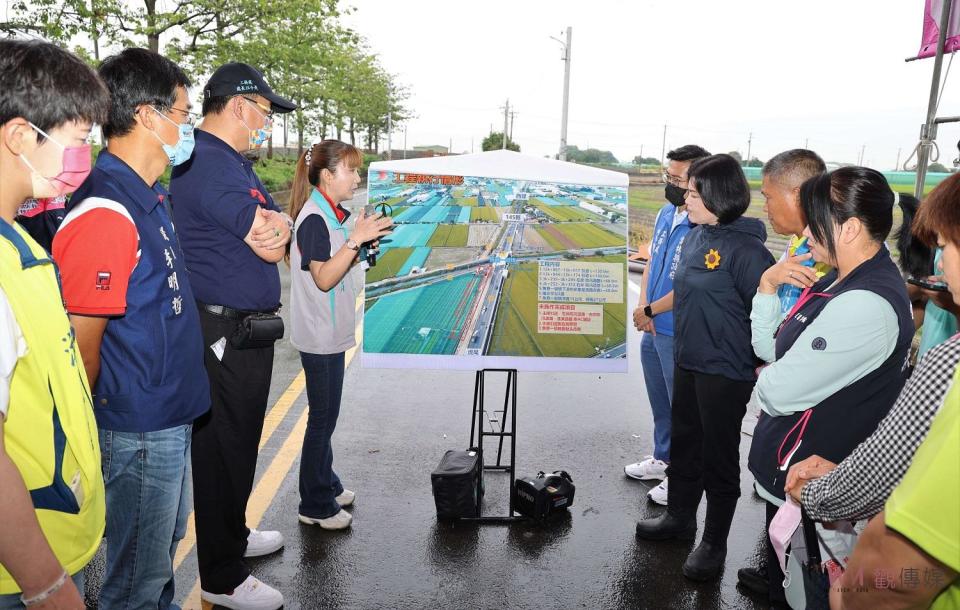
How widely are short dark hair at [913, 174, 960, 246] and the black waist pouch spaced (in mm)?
2369

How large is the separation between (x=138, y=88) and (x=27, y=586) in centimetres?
166

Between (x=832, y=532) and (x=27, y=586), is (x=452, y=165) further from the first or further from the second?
(x=27, y=586)

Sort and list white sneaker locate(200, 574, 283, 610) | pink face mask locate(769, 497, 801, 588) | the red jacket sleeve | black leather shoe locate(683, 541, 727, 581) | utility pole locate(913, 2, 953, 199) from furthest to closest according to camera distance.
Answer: utility pole locate(913, 2, 953, 199) < black leather shoe locate(683, 541, 727, 581) < white sneaker locate(200, 574, 283, 610) < pink face mask locate(769, 497, 801, 588) < the red jacket sleeve

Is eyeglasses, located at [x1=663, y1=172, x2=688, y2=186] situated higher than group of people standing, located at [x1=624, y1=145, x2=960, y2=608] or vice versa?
eyeglasses, located at [x1=663, y1=172, x2=688, y2=186]

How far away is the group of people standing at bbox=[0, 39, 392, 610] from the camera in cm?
161

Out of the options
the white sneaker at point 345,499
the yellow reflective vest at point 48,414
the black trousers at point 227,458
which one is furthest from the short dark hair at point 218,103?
the white sneaker at point 345,499

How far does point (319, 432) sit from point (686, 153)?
3157mm

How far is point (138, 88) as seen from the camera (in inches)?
96.3

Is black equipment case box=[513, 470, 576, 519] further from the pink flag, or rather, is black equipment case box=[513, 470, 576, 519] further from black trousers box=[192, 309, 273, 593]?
the pink flag

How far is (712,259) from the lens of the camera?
3545 millimetres

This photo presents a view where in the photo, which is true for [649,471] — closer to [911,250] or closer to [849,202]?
[911,250]

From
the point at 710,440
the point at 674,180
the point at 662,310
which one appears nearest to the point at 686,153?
the point at 674,180

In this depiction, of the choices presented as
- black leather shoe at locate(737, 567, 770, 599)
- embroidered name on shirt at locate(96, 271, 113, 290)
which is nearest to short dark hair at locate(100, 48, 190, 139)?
embroidered name on shirt at locate(96, 271, 113, 290)

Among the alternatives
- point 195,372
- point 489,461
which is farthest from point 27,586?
point 489,461
